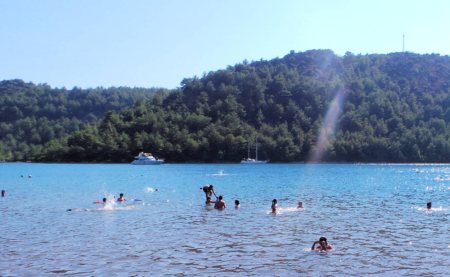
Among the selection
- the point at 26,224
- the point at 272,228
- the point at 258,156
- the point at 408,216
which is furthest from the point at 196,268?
the point at 258,156

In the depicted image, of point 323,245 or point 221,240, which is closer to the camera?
point 323,245

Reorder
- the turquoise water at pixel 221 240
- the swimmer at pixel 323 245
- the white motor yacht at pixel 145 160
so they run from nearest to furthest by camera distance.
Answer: the turquoise water at pixel 221 240, the swimmer at pixel 323 245, the white motor yacht at pixel 145 160

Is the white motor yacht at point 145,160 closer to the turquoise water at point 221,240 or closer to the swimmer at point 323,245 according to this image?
the turquoise water at point 221,240

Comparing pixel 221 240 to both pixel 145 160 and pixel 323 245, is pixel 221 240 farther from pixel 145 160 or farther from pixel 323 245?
pixel 145 160

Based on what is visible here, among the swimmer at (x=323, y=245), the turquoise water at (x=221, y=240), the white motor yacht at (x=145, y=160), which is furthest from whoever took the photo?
the white motor yacht at (x=145, y=160)

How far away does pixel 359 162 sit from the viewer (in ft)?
554

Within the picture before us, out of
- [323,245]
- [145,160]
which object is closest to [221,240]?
[323,245]

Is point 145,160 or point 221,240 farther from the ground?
point 145,160

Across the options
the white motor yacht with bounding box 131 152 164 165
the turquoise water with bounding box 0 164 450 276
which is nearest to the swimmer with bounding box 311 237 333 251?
A: the turquoise water with bounding box 0 164 450 276

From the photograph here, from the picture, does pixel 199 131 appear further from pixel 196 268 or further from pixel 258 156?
pixel 196 268

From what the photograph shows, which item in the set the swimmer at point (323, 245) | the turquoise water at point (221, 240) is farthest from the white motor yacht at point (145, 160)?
the swimmer at point (323, 245)

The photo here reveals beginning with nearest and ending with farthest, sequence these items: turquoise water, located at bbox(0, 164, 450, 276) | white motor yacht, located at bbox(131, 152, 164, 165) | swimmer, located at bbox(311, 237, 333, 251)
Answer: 1. turquoise water, located at bbox(0, 164, 450, 276)
2. swimmer, located at bbox(311, 237, 333, 251)
3. white motor yacht, located at bbox(131, 152, 164, 165)

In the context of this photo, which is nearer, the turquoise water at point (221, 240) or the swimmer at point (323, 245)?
the turquoise water at point (221, 240)

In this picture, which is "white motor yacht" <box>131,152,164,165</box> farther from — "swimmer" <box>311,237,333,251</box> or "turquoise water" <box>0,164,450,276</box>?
"swimmer" <box>311,237,333,251</box>
